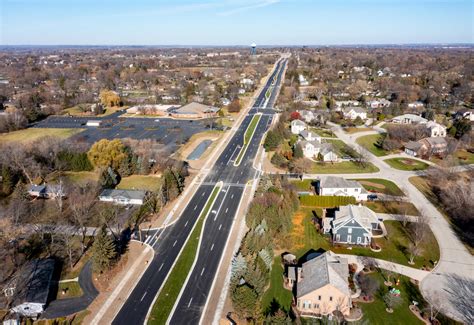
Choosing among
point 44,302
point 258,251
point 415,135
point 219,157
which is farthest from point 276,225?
point 415,135

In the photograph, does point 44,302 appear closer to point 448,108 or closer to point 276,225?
point 276,225

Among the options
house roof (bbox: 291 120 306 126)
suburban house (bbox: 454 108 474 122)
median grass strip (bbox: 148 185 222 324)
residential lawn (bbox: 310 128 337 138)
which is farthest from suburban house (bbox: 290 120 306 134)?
median grass strip (bbox: 148 185 222 324)

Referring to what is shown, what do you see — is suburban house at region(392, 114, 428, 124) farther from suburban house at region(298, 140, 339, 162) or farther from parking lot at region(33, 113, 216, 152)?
parking lot at region(33, 113, 216, 152)

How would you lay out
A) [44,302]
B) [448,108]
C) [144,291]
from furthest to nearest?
[448,108]
[144,291]
[44,302]

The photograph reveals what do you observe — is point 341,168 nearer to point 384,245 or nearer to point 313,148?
point 313,148

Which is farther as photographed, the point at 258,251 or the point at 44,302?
the point at 258,251

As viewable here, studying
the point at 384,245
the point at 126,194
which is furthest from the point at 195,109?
the point at 384,245
